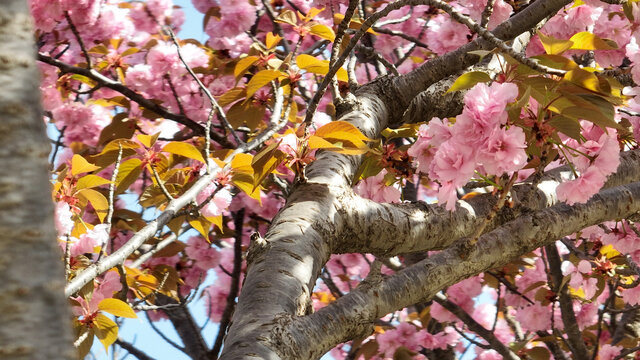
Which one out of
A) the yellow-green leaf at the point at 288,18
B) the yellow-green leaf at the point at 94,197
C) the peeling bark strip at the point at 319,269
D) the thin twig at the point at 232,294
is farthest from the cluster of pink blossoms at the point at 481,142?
the thin twig at the point at 232,294

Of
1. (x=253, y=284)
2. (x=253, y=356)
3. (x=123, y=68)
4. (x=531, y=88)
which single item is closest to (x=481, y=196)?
(x=531, y=88)

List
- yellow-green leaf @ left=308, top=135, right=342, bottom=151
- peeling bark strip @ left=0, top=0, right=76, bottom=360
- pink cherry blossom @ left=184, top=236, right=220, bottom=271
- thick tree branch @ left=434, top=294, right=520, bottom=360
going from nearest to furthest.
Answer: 1. peeling bark strip @ left=0, top=0, right=76, bottom=360
2. yellow-green leaf @ left=308, top=135, right=342, bottom=151
3. thick tree branch @ left=434, top=294, right=520, bottom=360
4. pink cherry blossom @ left=184, top=236, right=220, bottom=271

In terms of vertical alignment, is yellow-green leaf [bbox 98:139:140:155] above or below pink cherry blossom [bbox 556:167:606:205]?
above

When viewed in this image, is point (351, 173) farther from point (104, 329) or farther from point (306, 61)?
point (104, 329)

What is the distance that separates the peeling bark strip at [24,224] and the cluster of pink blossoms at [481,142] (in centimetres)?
101

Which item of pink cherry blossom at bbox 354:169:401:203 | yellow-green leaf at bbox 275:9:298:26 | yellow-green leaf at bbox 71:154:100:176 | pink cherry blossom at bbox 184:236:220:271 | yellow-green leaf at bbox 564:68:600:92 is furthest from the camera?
pink cherry blossom at bbox 184:236:220:271

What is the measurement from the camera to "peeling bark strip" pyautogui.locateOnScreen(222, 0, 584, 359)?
118cm

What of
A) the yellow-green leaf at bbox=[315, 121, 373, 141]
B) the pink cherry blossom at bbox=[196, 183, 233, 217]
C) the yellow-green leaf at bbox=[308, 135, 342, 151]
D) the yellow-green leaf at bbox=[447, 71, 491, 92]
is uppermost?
the pink cherry blossom at bbox=[196, 183, 233, 217]

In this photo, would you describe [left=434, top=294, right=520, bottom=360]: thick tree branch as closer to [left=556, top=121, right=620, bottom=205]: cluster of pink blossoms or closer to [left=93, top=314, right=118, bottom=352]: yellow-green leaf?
[left=556, top=121, right=620, bottom=205]: cluster of pink blossoms

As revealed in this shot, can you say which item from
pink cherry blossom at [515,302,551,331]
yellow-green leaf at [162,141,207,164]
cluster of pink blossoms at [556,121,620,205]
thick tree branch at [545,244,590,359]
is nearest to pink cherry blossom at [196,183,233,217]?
yellow-green leaf at [162,141,207,164]

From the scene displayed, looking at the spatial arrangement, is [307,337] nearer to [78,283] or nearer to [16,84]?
[78,283]

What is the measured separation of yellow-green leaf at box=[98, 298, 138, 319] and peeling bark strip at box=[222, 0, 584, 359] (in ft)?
1.35

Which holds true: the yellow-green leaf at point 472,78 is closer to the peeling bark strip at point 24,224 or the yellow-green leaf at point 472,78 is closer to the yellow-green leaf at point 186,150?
the yellow-green leaf at point 186,150

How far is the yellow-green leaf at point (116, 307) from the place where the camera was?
1.62 metres
